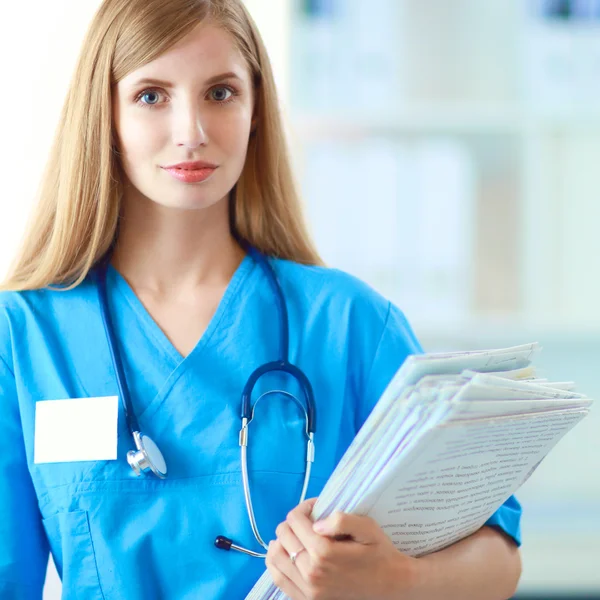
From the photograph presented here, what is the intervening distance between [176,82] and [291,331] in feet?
1.13

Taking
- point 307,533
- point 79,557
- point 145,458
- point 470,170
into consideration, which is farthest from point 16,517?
point 470,170

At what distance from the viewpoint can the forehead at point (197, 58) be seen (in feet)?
3.35

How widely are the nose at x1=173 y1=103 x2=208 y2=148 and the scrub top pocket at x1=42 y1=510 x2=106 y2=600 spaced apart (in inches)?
17.5

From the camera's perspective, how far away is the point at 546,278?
211 cm

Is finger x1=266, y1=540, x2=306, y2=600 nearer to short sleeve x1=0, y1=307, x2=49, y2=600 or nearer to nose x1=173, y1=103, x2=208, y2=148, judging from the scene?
short sleeve x1=0, y1=307, x2=49, y2=600

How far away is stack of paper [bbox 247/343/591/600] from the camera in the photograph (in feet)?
2.38

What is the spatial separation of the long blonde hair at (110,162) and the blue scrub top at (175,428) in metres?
Result: 0.06

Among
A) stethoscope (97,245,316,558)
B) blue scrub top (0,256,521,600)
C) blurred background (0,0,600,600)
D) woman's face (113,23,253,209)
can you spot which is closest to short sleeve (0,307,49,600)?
blue scrub top (0,256,521,600)

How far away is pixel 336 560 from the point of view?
82 centimetres

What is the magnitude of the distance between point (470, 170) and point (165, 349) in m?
1.18

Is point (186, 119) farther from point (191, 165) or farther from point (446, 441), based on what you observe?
point (446, 441)

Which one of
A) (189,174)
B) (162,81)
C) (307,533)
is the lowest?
(307,533)

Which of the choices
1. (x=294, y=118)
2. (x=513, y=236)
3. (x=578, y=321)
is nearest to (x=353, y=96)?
(x=294, y=118)

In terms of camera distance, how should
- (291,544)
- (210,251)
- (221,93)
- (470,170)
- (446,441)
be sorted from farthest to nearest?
(470,170)
(210,251)
(221,93)
(291,544)
(446,441)
